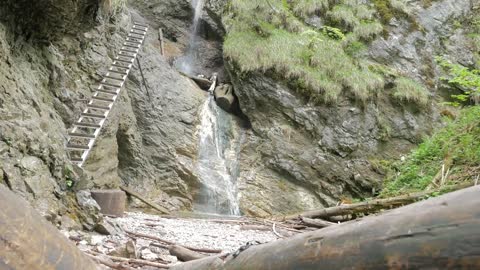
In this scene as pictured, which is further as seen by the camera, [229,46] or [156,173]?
[229,46]

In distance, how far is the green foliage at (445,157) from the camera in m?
8.03

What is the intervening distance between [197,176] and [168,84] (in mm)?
3552

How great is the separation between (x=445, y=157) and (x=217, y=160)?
6518mm

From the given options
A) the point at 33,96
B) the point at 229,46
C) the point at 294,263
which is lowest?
the point at 229,46

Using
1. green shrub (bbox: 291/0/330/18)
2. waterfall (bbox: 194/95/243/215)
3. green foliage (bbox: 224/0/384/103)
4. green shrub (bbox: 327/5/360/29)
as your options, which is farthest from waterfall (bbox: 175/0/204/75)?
green shrub (bbox: 327/5/360/29)

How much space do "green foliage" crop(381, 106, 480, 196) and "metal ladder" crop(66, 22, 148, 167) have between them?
6.89 meters

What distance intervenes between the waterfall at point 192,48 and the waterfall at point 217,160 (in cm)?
335

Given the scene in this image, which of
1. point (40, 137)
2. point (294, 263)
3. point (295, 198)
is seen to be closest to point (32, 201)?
point (40, 137)

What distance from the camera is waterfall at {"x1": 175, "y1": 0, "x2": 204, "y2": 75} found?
658 inches

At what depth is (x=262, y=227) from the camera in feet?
25.9

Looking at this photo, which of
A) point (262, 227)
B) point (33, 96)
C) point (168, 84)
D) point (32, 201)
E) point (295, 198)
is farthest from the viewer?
point (168, 84)

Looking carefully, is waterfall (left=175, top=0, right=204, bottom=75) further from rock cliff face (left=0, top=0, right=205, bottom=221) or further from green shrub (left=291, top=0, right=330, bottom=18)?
green shrub (left=291, top=0, right=330, bottom=18)

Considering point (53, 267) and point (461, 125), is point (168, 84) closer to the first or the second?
point (461, 125)

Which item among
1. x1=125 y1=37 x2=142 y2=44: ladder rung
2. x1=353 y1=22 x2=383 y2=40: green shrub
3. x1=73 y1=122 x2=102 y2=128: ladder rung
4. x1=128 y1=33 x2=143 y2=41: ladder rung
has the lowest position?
x1=128 y1=33 x2=143 y2=41: ladder rung
